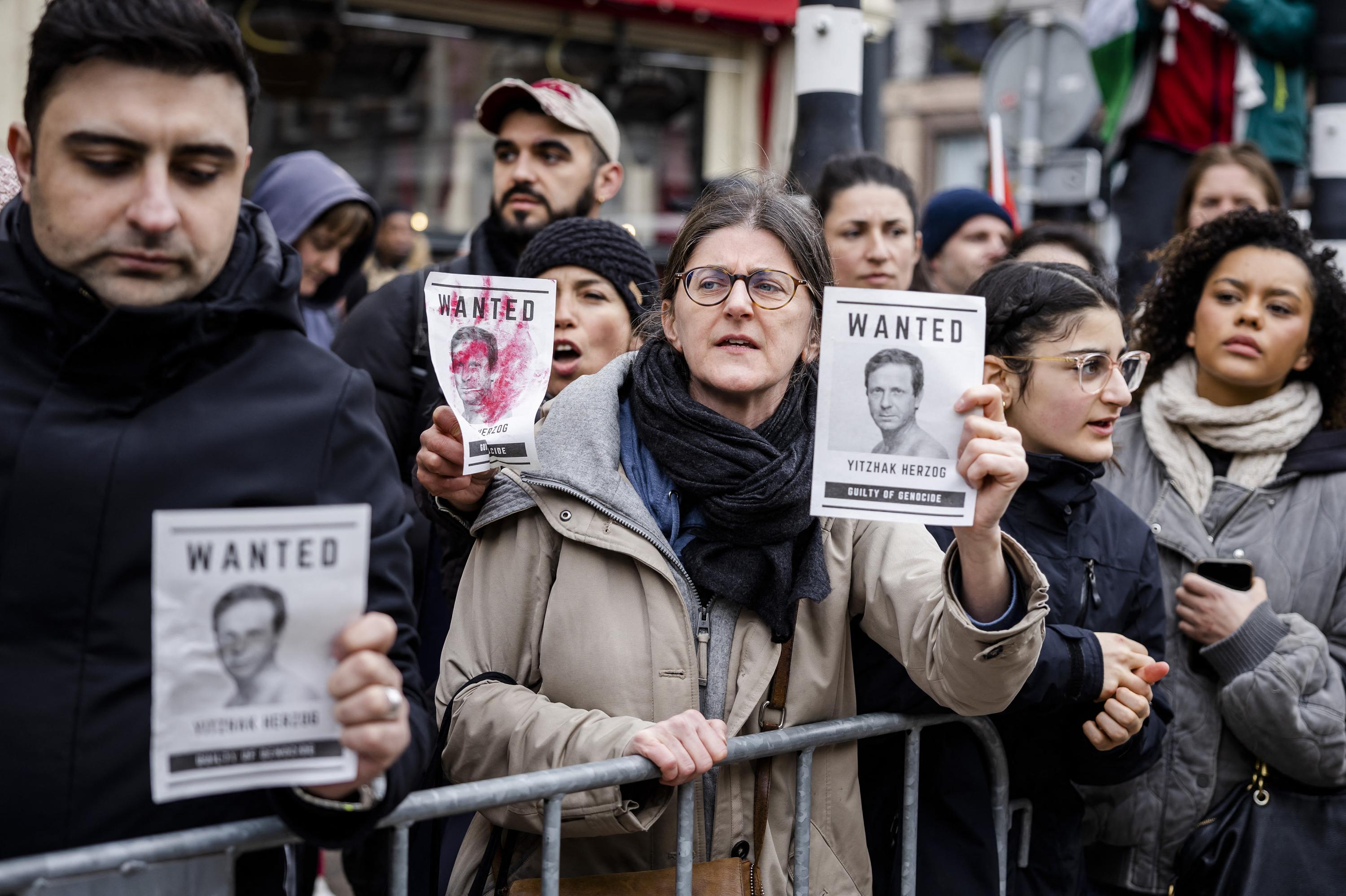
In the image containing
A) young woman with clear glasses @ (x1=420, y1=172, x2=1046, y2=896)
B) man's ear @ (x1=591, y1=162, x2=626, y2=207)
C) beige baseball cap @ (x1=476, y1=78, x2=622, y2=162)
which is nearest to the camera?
young woman with clear glasses @ (x1=420, y1=172, x2=1046, y2=896)

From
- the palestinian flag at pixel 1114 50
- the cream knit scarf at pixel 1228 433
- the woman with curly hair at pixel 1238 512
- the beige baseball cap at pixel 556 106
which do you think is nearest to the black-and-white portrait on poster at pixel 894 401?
the woman with curly hair at pixel 1238 512

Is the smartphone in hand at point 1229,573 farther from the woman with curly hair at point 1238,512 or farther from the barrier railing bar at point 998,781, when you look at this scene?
the barrier railing bar at point 998,781

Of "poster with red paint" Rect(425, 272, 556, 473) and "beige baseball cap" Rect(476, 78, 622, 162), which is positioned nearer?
"poster with red paint" Rect(425, 272, 556, 473)

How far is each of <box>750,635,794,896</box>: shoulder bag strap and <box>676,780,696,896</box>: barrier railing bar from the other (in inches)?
7.0

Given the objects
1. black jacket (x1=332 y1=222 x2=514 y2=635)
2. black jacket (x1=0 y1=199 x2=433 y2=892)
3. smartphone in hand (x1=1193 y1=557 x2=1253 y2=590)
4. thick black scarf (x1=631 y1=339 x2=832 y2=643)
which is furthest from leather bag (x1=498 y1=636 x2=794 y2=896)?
smartphone in hand (x1=1193 y1=557 x2=1253 y2=590)

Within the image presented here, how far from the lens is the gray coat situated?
3.22 meters

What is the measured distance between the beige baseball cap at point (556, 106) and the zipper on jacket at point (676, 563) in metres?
2.05

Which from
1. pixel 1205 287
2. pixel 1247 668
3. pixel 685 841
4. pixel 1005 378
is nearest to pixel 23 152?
pixel 685 841

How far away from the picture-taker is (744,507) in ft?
8.33

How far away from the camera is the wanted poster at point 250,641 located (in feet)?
5.53

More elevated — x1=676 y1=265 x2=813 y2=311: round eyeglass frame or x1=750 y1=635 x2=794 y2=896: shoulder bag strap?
x1=676 y1=265 x2=813 y2=311: round eyeglass frame

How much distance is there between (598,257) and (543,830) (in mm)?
1732

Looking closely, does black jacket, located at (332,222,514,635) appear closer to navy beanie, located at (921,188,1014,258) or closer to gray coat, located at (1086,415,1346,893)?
gray coat, located at (1086,415,1346,893)

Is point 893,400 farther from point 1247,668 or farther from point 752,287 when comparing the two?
point 1247,668
